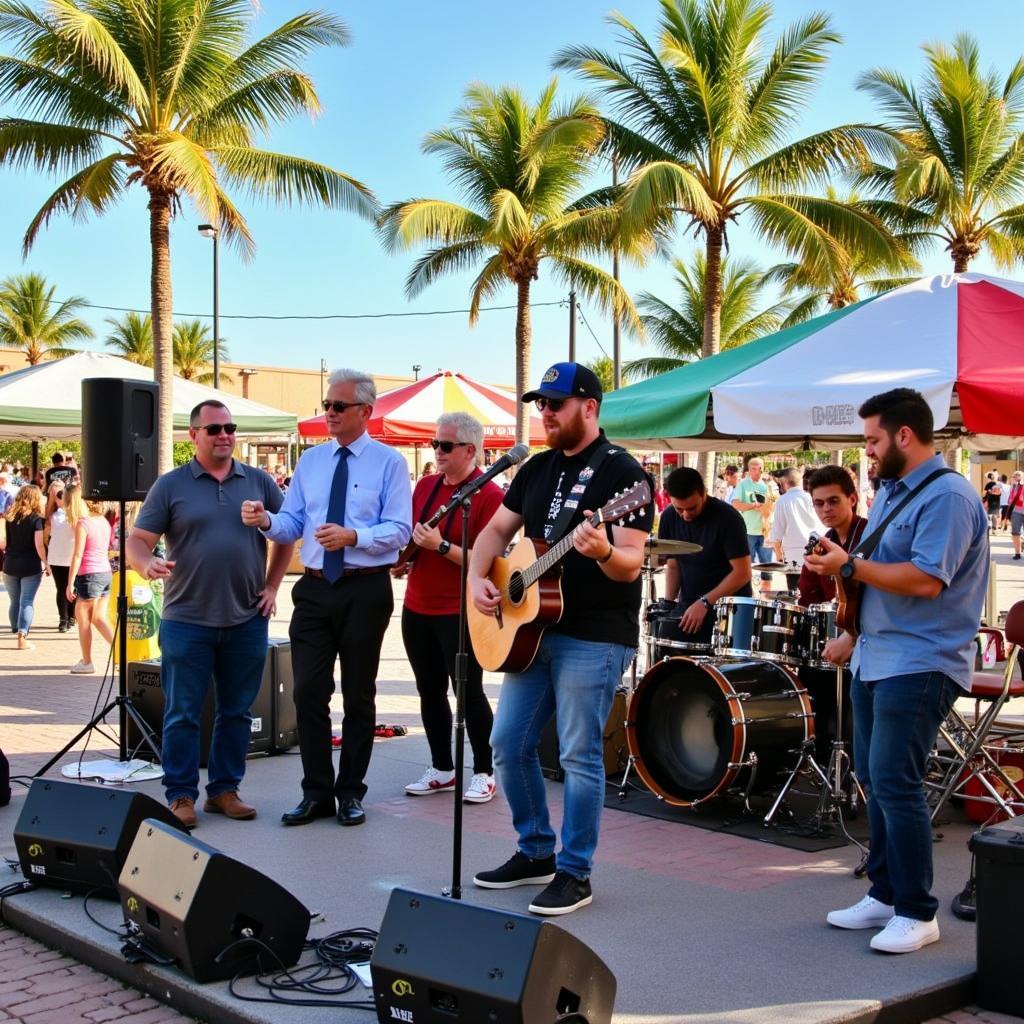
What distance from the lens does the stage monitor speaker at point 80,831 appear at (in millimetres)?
4969

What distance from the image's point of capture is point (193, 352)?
61.9 meters

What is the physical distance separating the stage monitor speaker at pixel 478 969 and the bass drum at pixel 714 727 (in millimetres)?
2718

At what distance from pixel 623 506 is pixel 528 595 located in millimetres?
578

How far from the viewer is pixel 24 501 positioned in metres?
13.4

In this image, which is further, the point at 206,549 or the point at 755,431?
the point at 755,431

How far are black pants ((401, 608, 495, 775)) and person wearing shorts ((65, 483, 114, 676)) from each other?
5.47m

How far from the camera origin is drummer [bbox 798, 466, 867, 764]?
252 inches

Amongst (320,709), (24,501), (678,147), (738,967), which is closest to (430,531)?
(320,709)

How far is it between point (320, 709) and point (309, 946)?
179cm

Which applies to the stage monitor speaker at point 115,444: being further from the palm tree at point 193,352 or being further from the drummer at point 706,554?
the palm tree at point 193,352

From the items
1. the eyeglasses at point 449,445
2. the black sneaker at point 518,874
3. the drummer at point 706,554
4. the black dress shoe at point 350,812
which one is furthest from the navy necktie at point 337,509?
the drummer at point 706,554

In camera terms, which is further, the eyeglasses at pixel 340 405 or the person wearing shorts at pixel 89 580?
the person wearing shorts at pixel 89 580

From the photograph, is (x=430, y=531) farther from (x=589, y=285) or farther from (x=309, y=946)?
(x=589, y=285)

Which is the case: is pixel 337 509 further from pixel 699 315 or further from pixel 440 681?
pixel 699 315
